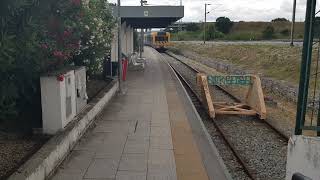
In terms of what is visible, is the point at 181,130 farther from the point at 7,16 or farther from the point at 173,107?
the point at 7,16

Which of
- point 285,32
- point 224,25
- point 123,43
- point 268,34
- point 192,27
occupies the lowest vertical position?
point 123,43

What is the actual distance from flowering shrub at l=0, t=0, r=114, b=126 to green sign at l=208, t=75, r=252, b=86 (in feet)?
18.1

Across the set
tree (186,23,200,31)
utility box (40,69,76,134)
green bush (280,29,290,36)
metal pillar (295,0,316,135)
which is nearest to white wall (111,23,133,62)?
utility box (40,69,76,134)

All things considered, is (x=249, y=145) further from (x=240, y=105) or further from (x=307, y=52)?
(x=307, y=52)

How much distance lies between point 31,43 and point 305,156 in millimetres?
4305

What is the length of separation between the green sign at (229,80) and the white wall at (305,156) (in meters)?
8.20

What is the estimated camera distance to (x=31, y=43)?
6.70 m

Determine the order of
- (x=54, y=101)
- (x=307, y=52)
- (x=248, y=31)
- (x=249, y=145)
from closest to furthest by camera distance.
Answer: (x=307, y=52)
(x=54, y=101)
(x=249, y=145)
(x=248, y=31)

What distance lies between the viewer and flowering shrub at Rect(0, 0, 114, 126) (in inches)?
249

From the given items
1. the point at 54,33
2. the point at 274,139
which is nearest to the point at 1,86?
the point at 54,33

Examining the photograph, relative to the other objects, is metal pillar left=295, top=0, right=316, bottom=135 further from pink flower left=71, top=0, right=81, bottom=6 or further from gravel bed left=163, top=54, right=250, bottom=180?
pink flower left=71, top=0, right=81, bottom=6

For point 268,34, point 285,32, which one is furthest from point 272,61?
point 285,32

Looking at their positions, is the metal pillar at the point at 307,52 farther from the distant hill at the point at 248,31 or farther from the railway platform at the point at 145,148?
the distant hill at the point at 248,31

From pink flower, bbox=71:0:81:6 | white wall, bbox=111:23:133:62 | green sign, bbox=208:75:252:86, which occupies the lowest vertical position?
green sign, bbox=208:75:252:86
